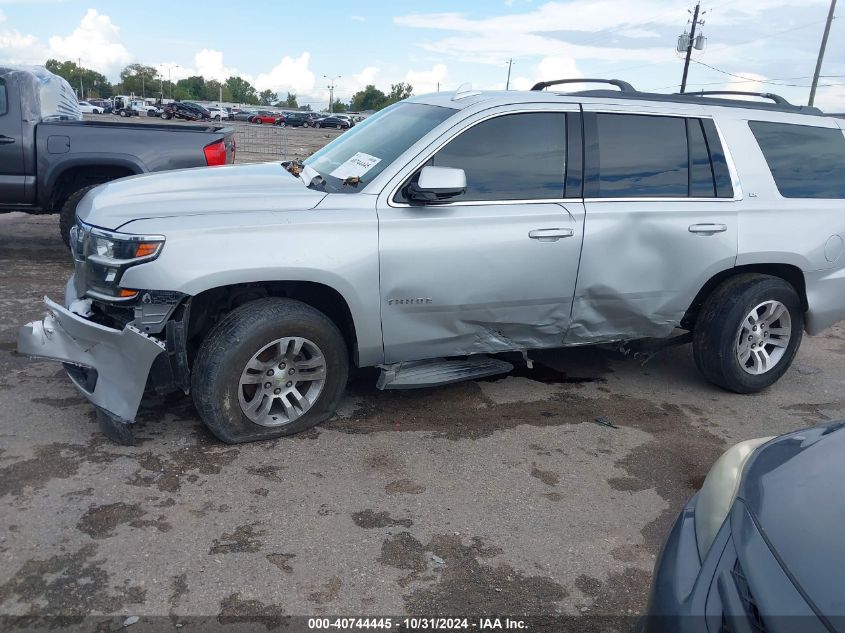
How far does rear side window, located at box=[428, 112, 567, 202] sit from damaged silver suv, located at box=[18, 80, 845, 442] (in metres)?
0.01

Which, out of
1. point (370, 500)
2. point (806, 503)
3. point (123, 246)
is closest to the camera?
point (806, 503)

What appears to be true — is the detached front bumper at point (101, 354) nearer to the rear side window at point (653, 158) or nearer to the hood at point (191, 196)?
the hood at point (191, 196)

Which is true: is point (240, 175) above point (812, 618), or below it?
above

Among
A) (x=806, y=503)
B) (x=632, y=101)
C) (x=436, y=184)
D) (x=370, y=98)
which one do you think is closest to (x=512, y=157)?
(x=436, y=184)

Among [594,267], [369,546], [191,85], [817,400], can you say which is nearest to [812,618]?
[369,546]

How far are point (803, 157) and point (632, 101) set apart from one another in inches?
55.5

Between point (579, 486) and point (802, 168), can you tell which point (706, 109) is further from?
point (579, 486)

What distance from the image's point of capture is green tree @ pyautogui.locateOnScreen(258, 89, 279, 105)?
153m

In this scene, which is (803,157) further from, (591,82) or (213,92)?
(213,92)

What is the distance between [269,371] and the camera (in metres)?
4.03

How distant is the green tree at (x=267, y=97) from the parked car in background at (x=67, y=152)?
5979 inches

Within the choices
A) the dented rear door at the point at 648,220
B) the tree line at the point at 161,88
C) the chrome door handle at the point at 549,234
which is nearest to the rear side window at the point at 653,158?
the dented rear door at the point at 648,220

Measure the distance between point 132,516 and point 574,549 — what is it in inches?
77.7

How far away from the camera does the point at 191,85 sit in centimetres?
13662
